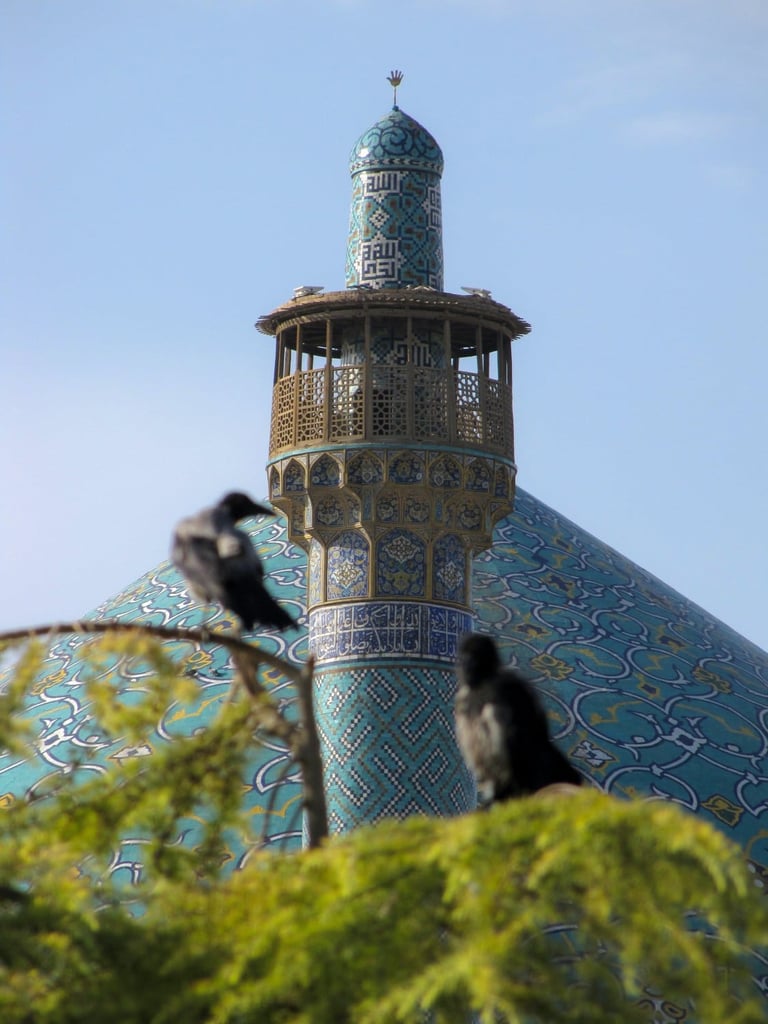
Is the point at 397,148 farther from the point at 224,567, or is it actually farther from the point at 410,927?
the point at 410,927

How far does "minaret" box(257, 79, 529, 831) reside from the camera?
9.62 meters

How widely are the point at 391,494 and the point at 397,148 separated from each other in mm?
1856

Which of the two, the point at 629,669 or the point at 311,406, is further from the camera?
the point at 629,669

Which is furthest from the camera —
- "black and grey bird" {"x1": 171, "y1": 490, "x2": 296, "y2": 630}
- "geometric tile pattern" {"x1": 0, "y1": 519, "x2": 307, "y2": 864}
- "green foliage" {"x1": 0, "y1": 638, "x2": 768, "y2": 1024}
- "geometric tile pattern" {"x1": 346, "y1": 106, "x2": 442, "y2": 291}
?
"geometric tile pattern" {"x1": 0, "y1": 519, "x2": 307, "y2": 864}

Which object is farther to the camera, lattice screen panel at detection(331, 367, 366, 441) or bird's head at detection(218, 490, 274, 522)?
lattice screen panel at detection(331, 367, 366, 441)

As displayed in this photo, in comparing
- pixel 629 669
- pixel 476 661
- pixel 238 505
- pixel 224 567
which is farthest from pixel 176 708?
pixel 476 661

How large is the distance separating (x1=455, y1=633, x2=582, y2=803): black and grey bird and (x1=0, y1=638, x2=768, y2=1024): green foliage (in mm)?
888

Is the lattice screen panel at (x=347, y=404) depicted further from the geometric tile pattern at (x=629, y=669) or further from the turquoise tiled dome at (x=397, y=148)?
the geometric tile pattern at (x=629, y=669)

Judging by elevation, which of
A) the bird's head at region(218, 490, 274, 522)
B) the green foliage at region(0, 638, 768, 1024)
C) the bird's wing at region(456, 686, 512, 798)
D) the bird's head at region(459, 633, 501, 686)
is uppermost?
the bird's head at region(218, 490, 274, 522)

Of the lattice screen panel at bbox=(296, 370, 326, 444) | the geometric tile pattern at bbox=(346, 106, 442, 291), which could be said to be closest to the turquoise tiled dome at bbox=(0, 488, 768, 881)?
the lattice screen panel at bbox=(296, 370, 326, 444)

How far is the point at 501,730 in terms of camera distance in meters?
4.95

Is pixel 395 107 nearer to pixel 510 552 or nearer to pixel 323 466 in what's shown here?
pixel 323 466

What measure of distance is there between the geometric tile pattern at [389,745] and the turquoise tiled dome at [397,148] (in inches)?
102

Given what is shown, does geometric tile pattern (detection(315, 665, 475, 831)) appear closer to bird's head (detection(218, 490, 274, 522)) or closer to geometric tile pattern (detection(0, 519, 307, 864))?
geometric tile pattern (detection(0, 519, 307, 864))
